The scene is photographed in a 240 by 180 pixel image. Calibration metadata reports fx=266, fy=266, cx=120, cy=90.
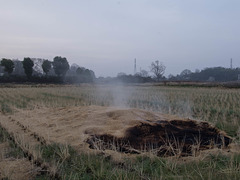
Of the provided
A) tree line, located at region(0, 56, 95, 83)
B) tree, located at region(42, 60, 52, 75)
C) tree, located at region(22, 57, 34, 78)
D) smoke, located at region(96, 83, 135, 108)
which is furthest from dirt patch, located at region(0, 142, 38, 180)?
tree, located at region(42, 60, 52, 75)

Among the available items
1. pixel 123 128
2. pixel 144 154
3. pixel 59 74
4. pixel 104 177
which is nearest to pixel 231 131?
pixel 123 128

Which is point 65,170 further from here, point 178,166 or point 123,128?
point 123,128

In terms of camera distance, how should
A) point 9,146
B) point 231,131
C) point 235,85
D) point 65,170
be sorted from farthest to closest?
1. point 235,85
2. point 231,131
3. point 9,146
4. point 65,170

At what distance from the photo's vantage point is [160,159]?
442cm

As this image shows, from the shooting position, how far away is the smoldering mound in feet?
17.3

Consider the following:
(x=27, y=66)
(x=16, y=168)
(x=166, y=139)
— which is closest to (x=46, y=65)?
(x=27, y=66)

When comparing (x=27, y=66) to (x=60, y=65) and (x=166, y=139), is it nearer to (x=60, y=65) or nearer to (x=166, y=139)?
(x=60, y=65)

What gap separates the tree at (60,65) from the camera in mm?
50750

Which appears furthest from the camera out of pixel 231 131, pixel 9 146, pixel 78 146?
pixel 231 131

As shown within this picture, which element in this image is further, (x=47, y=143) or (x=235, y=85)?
(x=235, y=85)

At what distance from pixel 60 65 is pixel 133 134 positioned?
46.4 m

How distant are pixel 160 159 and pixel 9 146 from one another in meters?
3.36

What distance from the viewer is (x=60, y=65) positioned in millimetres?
50500

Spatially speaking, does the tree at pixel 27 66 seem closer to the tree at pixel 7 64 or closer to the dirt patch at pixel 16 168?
the tree at pixel 7 64
